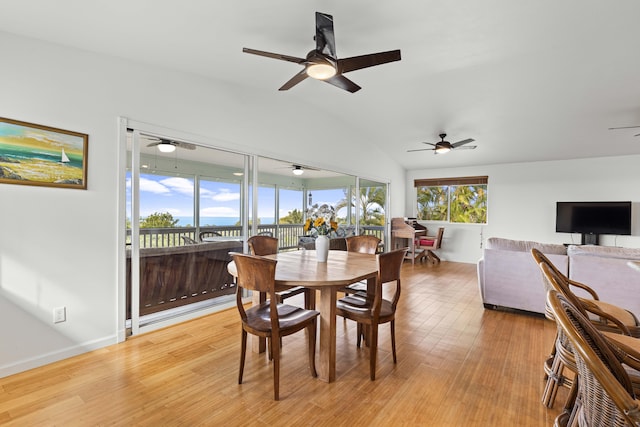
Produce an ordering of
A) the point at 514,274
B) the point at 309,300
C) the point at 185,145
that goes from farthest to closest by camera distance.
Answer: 1. the point at 514,274
2. the point at 185,145
3. the point at 309,300

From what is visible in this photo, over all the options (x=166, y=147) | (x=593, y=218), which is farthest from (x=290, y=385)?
(x=593, y=218)

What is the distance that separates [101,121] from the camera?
2604mm

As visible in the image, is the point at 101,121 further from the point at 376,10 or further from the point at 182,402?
the point at 376,10

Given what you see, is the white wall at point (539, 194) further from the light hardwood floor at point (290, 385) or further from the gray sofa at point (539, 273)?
the light hardwood floor at point (290, 385)

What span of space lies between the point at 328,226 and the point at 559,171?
641 centimetres

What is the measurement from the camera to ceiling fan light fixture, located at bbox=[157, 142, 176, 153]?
3125 millimetres

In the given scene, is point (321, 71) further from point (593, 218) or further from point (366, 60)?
point (593, 218)

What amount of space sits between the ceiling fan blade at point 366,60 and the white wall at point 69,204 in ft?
5.93

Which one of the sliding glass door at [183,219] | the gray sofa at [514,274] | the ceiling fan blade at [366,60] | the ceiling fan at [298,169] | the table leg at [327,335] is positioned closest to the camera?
the table leg at [327,335]

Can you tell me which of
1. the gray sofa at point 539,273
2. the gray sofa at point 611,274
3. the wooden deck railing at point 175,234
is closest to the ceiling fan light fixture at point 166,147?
the wooden deck railing at point 175,234

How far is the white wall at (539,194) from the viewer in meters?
5.83

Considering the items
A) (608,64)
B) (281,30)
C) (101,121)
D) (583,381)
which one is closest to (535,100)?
(608,64)

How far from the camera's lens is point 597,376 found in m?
0.72

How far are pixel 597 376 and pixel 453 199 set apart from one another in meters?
7.52
